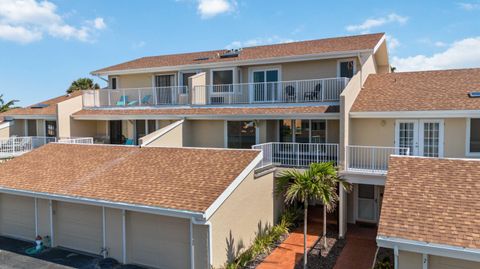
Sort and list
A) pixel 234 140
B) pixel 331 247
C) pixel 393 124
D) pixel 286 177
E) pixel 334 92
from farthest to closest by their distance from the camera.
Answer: pixel 234 140 < pixel 334 92 < pixel 393 124 < pixel 331 247 < pixel 286 177

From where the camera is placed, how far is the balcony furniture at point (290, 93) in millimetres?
18234

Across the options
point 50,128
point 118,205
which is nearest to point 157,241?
point 118,205

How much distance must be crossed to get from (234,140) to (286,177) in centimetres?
658

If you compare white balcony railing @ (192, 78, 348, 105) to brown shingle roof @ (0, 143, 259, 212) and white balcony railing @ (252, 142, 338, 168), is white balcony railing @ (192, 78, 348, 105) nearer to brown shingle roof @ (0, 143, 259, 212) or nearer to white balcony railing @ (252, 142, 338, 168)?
white balcony railing @ (252, 142, 338, 168)

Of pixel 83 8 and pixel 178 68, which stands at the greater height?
pixel 83 8

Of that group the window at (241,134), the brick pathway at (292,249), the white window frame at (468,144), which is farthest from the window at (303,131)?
the white window frame at (468,144)

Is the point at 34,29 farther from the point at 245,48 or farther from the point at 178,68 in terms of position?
the point at 245,48

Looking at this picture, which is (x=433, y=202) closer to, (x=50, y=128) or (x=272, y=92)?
(x=272, y=92)

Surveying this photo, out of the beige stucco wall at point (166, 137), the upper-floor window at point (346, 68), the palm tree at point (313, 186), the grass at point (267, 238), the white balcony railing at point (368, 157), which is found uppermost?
the upper-floor window at point (346, 68)

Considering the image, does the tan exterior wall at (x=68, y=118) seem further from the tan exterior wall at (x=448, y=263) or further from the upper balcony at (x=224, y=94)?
the tan exterior wall at (x=448, y=263)

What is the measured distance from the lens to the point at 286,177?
12742mm

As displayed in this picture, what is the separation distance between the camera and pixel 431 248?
25.6ft

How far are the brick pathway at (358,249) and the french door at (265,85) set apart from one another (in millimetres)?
7994

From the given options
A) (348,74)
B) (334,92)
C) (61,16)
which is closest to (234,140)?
(334,92)
